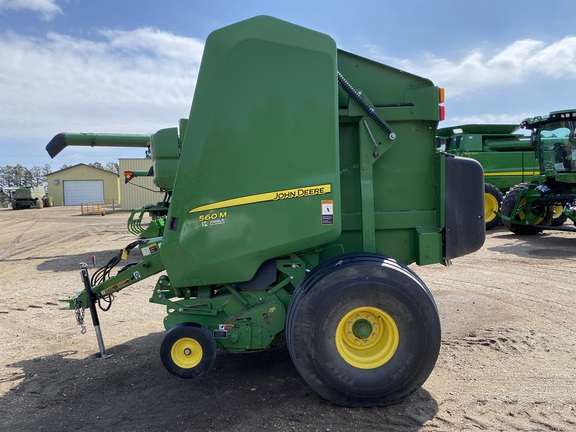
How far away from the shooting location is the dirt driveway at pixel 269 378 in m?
2.84

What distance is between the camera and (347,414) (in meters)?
2.84

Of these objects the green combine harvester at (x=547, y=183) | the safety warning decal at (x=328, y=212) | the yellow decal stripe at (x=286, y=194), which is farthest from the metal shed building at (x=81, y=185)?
the safety warning decal at (x=328, y=212)

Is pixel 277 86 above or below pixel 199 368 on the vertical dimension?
above

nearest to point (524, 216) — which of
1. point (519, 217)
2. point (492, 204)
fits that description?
point (519, 217)

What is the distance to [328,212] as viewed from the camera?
3014mm

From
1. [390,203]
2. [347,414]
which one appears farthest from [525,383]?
[390,203]

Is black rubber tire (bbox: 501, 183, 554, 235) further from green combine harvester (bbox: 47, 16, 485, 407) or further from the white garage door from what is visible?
the white garage door

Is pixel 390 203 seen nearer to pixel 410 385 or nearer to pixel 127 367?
pixel 410 385

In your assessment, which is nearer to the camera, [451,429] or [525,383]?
[451,429]

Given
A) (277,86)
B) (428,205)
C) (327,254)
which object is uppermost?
(277,86)

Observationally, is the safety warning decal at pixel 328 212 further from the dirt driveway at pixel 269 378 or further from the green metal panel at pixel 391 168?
the dirt driveway at pixel 269 378

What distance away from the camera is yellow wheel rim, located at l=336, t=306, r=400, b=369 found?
9.54 ft

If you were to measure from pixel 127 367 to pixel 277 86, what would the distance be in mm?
2843

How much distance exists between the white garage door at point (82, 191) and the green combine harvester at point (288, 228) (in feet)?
162
